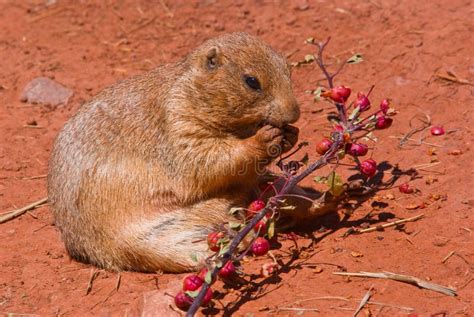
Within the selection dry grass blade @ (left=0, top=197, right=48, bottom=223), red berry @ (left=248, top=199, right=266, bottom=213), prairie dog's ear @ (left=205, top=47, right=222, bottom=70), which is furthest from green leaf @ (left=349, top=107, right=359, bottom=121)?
dry grass blade @ (left=0, top=197, right=48, bottom=223)

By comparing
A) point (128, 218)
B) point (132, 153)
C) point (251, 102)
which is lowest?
point (128, 218)

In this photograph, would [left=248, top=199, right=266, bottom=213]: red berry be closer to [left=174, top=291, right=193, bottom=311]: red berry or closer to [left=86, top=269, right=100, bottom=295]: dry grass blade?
[left=174, top=291, right=193, bottom=311]: red berry

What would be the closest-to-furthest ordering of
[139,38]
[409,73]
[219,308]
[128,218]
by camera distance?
[219,308] < [128,218] < [409,73] < [139,38]

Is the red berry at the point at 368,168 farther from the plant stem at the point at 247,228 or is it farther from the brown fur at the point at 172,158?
the brown fur at the point at 172,158

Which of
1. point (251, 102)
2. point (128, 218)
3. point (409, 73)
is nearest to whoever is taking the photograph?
point (251, 102)

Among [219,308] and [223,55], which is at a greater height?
[223,55]

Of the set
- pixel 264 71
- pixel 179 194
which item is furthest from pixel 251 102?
pixel 179 194

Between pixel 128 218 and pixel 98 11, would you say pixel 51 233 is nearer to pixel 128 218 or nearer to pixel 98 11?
pixel 128 218
